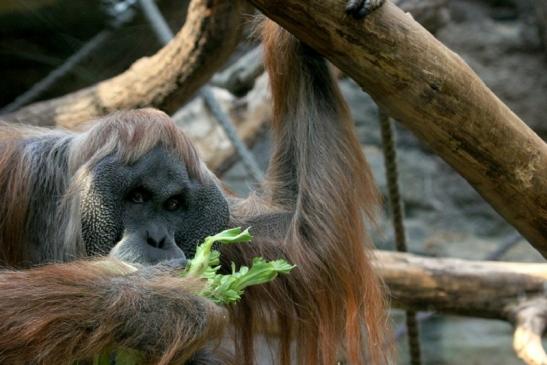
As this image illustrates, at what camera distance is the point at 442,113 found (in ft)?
8.46

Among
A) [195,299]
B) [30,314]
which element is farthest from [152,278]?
[30,314]

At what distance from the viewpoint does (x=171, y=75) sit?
4148 mm

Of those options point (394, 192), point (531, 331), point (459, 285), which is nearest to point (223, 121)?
point (394, 192)

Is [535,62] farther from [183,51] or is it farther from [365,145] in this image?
[183,51]

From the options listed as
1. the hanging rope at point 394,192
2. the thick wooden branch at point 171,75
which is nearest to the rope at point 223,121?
the thick wooden branch at point 171,75

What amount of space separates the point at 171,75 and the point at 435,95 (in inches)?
73.0

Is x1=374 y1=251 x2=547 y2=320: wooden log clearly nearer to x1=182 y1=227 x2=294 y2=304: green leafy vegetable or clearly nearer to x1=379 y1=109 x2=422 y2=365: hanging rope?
x1=379 y1=109 x2=422 y2=365: hanging rope

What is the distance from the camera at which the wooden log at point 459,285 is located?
4.21 meters

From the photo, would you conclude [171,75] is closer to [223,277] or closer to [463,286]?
[463,286]

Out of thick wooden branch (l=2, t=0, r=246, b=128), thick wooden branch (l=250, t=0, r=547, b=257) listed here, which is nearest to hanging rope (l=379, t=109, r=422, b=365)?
thick wooden branch (l=2, t=0, r=246, b=128)

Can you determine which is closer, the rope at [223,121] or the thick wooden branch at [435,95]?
the thick wooden branch at [435,95]

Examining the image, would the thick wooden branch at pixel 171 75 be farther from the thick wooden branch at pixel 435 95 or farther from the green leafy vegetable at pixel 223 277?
the green leafy vegetable at pixel 223 277

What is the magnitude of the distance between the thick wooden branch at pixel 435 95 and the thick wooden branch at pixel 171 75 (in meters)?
1.14

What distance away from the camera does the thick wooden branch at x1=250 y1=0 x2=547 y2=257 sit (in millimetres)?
2408
